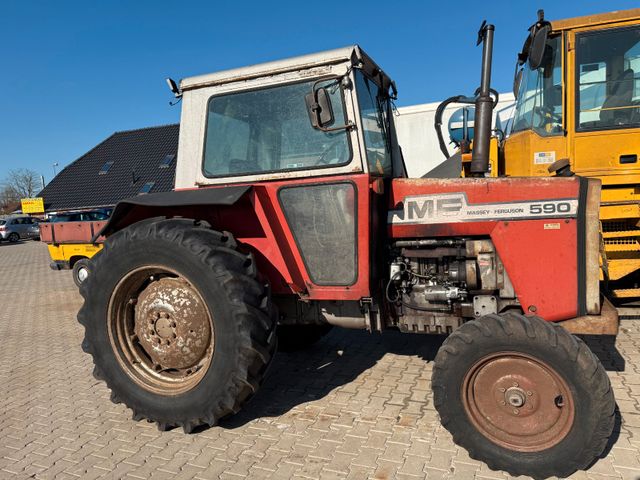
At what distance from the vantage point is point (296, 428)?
3.00 meters

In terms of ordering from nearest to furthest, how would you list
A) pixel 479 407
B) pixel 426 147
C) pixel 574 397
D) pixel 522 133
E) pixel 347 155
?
pixel 574 397, pixel 479 407, pixel 347 155, pixel 522 133, pixel 426 147

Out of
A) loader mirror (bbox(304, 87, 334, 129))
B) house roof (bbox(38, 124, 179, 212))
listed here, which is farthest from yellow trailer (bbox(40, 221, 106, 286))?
house roof (bbox(38, 124, 179, 212))

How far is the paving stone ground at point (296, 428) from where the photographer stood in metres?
2.57

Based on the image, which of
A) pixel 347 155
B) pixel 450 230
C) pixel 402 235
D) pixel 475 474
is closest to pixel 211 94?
pixel 347 155

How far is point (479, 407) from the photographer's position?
251cm

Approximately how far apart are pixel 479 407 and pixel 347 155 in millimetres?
1670

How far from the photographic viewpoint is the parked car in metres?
25.4

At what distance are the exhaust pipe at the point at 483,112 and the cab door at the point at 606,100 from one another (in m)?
2.07

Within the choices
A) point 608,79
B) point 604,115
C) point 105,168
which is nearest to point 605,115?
point 604,115

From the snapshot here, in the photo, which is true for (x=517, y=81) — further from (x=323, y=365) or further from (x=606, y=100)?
(x=323, y=365)

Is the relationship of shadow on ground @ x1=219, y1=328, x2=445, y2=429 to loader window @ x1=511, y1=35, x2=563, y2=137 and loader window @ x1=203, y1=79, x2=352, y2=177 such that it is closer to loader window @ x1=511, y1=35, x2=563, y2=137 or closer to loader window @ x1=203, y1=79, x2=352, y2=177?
loader window @ x1=203, y1=79, x2=352, y2=177

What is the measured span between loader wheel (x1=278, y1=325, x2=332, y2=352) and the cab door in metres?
3.21

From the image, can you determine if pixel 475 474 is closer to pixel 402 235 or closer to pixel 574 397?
pixel 574 397

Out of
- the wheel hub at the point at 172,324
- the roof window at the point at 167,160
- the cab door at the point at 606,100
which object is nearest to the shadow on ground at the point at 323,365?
the wheel hub at the point at 172,324
